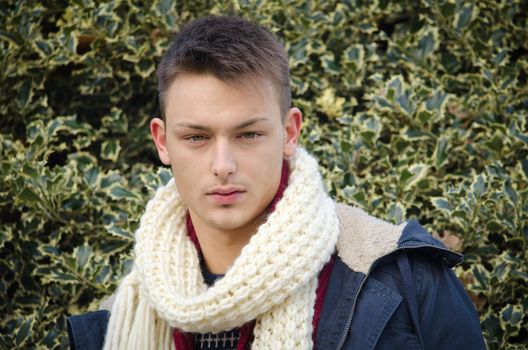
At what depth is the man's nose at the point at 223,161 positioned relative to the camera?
6.06 ft

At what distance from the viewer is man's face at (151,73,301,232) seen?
1.87 metres

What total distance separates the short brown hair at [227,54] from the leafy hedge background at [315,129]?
2.96 feet

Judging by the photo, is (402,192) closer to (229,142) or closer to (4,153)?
(229,142)

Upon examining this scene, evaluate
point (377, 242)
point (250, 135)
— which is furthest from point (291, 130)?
point (377, 242)

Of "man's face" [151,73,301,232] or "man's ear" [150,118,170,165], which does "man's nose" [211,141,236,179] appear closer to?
"man's face" [151,73,301,232]

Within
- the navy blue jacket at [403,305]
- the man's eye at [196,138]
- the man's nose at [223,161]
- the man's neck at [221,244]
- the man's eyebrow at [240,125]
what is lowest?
the navy blue jacket at [403,305]

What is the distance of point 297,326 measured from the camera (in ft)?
6.03

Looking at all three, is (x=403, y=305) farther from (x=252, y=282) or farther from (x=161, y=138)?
(x=161, y=138)

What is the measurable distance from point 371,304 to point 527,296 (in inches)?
45.8

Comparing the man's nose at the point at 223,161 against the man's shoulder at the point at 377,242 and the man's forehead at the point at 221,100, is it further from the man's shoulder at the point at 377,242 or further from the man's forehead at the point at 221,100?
the man's shoulder at the point at 377,242

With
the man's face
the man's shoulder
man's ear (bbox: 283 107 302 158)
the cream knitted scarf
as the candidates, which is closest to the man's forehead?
the man's face

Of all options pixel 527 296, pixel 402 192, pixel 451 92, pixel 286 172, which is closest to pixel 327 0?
pixel 451 92

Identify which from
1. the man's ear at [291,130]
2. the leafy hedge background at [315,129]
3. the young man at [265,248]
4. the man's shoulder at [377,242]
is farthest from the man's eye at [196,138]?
the leafy hedge background at [315,129]

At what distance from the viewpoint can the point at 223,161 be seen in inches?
72.9
